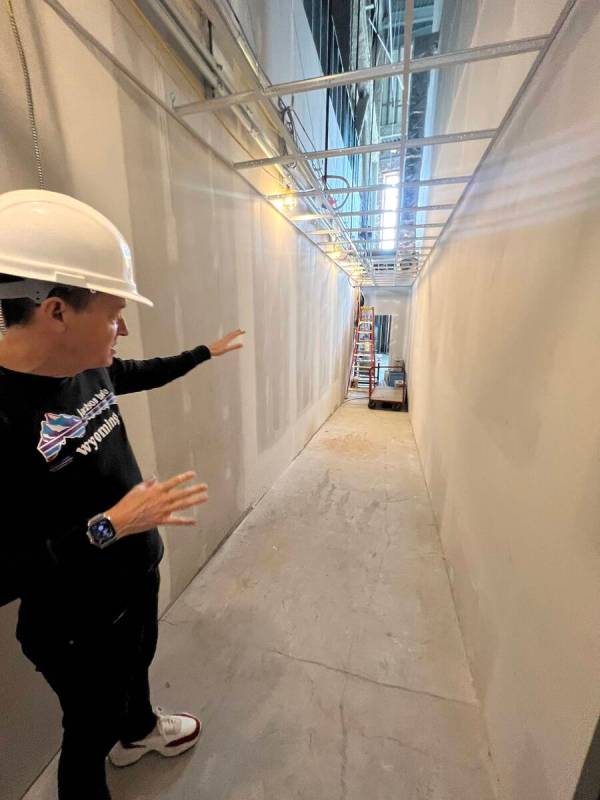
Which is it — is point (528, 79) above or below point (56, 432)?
above

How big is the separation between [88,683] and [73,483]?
51cm

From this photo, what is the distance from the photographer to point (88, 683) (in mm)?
790

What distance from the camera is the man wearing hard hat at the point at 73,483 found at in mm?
637

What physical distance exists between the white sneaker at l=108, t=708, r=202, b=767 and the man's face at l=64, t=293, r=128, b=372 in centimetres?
126

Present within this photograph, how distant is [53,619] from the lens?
0.73 m

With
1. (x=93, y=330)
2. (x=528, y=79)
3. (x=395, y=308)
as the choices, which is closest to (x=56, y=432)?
(x=93, y=330)

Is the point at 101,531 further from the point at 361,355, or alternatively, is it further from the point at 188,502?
the point at 361,355

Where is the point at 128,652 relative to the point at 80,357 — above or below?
below

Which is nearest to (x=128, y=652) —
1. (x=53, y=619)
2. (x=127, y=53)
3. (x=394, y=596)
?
(x=53, y=619)

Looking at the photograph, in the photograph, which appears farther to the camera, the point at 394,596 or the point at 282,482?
the point at 282,482

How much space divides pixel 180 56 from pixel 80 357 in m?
1.57

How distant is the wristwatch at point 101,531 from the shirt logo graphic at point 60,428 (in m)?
0.18

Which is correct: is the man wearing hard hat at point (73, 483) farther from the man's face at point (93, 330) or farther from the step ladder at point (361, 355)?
the step ladder at point (361, 355)

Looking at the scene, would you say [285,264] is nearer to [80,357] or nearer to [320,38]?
[320,38]
